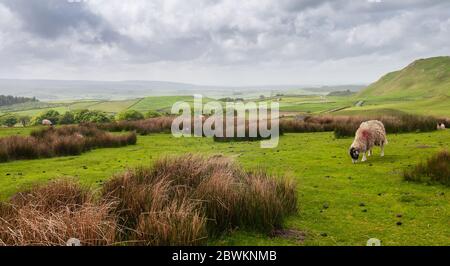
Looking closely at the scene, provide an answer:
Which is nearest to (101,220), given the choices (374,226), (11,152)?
(374,226)

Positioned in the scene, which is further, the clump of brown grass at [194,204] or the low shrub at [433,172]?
the low shrub at [433,172]

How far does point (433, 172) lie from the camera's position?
10945 mm

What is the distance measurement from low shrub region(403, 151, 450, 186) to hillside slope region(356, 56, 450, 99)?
120645mm

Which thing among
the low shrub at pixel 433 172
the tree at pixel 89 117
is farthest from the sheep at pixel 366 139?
the tree at pixel 89 117

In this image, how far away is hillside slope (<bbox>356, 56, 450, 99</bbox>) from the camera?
129587mm

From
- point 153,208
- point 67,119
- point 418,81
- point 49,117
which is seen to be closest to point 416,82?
point 418,81

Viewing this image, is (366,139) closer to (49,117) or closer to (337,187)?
(337,187)

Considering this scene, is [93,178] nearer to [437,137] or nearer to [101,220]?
[101,220]

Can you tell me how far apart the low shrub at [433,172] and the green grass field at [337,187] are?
0.31 metres

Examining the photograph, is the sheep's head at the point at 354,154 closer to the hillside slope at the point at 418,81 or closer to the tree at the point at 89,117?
the tree at the point at 89,117

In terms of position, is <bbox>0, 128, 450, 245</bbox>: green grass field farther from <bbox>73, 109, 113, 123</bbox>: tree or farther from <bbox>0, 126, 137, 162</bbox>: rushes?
A: <bbox>73, 109, 113, 123</bbox>: tree

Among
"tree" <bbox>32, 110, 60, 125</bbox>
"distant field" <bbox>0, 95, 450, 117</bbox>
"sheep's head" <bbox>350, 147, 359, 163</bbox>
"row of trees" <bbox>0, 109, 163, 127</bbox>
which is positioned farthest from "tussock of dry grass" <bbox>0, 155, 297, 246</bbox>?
"tree" <bbox>32, 110, 60, 125</bbox>

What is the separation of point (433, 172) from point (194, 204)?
737 cm

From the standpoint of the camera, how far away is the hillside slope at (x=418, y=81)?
425ft
